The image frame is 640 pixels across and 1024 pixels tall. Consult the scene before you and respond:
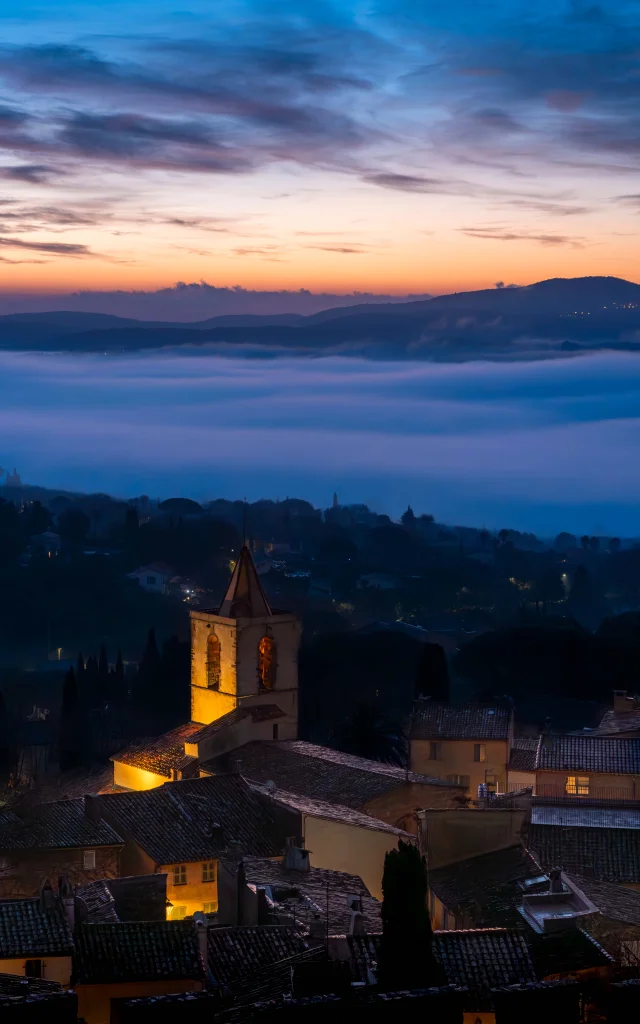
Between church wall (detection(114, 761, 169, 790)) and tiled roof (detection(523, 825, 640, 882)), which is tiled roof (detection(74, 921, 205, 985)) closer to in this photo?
tiled roof (detection(523, 825, 640, 882))

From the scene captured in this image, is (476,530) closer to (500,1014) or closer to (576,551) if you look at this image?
(576,551)

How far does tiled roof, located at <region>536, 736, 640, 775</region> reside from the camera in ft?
100

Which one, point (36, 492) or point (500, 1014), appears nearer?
point (500, 1014)

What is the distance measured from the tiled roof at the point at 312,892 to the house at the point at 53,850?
104 inches

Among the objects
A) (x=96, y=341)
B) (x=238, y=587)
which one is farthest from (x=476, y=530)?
(x=238, y=587)

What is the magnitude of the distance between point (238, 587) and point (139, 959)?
56.1ft

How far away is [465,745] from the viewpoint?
34000 millimetres

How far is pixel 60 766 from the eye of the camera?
152ft

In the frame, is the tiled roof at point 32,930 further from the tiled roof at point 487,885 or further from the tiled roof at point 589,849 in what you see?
the tiled roof at point 589,849

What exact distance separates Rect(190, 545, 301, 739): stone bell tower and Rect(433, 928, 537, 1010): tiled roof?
1596cm

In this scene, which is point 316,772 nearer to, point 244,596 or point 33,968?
point 244,596

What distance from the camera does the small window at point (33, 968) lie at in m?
16.4

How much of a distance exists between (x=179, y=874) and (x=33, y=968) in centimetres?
805

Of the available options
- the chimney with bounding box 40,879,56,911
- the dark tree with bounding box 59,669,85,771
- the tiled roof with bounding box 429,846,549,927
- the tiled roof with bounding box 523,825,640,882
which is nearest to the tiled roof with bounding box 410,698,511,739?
the tiled roof with bounding box 523,825,640,882
